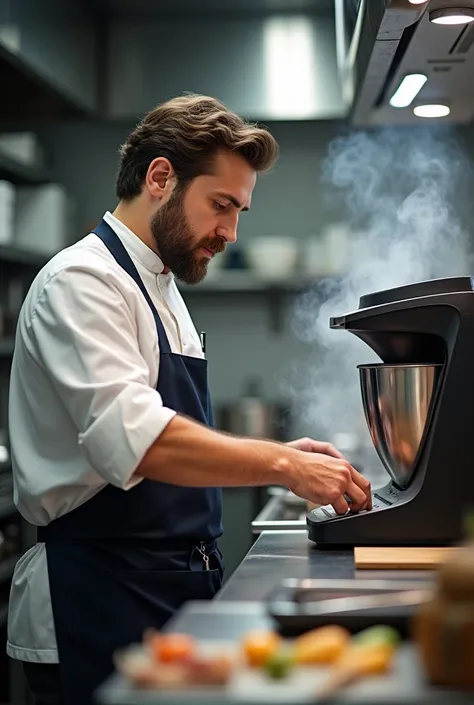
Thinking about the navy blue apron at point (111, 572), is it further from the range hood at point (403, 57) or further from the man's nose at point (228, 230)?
the range hood at point (403, 57)

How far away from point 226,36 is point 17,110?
3.04 ft

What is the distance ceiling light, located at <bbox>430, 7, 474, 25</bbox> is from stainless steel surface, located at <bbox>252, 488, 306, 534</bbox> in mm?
950

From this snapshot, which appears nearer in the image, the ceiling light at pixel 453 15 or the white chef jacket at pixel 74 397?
the white chef jacket at pixel 74 397

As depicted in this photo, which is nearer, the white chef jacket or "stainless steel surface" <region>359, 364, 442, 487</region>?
the white chef jacket

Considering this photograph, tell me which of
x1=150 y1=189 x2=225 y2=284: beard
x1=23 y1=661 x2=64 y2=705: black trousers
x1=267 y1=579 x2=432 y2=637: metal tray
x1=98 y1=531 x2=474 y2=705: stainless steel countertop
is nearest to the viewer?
x1=98 y1=531 x2=474 y2=705: stainless steel countertop

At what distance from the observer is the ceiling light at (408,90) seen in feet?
6.66

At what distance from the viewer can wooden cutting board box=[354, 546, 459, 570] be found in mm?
1489

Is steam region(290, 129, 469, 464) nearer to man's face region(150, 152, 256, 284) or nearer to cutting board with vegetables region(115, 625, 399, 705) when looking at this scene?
man's face region(150, 152, 256, 284)

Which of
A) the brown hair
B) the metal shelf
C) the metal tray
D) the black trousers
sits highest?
the metal shelf

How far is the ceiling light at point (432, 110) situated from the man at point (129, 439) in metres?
0.50

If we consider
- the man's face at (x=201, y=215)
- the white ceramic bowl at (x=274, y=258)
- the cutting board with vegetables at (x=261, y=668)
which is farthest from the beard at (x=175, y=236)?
the white ceramic bowl at (x=274, y=258)

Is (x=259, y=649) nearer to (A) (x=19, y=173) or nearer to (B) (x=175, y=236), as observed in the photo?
(B) (x=175, y=236)

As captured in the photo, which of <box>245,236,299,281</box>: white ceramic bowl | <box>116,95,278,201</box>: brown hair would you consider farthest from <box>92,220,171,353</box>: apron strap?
<box>245,236,299,281</box>: white ceramic bowl

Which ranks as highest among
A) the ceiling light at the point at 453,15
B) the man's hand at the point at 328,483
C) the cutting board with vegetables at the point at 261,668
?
the ceiling light at the point at 453,15
